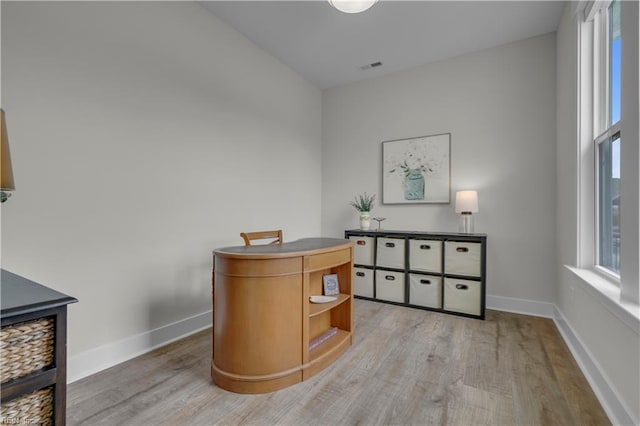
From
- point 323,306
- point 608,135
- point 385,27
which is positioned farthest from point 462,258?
point 385,27

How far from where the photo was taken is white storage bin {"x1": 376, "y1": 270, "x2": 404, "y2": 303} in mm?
3521

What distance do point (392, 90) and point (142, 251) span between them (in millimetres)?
3546

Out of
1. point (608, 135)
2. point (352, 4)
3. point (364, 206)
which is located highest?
point (352, 4)

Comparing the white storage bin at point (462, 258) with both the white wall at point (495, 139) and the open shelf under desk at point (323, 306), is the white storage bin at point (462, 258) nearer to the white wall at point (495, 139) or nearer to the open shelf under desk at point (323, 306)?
the white wall at point (495, 139)

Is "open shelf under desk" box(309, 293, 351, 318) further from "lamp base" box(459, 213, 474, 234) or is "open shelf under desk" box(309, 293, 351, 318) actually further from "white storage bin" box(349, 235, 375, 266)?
"lamp base" box(459, 213, 474, 234)

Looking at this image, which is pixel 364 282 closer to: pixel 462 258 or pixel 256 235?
pixel 462 258

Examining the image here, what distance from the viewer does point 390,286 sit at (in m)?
3.59

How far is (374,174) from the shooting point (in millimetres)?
4188

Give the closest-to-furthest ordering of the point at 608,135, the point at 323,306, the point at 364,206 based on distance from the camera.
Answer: the point at 608,135, the point at 323,306, the point at 364,206

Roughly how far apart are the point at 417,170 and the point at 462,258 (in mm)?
1267

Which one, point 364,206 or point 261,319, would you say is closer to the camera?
point 261,319

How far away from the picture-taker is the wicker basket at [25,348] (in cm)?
82

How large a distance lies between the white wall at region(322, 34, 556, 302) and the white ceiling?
26 cm

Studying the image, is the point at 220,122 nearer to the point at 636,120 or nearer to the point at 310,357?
the point at 310,357
